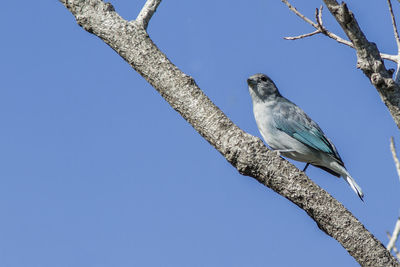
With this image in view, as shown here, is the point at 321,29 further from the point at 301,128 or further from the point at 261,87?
the point at 261,87

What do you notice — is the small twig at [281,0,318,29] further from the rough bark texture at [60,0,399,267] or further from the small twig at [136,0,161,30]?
the small twig at [136,0,161,30]

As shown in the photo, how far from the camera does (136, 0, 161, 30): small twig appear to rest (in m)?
5.28

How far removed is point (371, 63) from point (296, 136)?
317 cm

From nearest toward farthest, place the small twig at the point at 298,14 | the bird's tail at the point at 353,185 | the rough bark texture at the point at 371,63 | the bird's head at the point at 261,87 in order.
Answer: the rough bark texture at the point at 371,63
the small twig at the point at 298,14
the bird's tail at the point at 353,185
the bird's head at the point at 261,87

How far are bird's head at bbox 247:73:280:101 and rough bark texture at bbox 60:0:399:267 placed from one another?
9.67 feet

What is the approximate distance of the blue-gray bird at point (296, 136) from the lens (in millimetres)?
6969

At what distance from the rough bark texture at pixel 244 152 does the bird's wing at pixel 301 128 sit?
2.56 metres

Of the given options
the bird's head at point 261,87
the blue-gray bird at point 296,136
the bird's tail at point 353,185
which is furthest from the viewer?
the bird's head at point 261,87

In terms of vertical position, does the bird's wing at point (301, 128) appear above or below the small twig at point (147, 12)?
above

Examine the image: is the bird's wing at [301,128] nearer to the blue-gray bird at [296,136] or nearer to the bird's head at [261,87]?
the blue-gray bird at [296,136]

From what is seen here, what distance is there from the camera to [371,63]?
394cm

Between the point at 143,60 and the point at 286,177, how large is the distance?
1608 mm

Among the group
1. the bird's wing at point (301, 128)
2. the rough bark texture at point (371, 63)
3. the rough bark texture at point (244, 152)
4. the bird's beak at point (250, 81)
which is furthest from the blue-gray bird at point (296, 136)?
the rough bark texture at point (371, 63)

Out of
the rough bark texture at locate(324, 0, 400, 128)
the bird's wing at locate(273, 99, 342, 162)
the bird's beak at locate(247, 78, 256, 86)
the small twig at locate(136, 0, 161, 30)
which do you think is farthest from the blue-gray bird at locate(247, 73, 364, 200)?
the rough bark texture at locate(324, 0, 400, 128)
